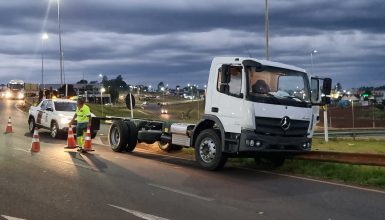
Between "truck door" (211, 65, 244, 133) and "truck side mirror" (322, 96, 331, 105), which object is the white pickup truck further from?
"truck side mirror" (322, 96, 331, 105)

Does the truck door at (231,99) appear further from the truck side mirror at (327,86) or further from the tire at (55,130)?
the tire at (55,130)

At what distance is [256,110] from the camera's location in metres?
11.9

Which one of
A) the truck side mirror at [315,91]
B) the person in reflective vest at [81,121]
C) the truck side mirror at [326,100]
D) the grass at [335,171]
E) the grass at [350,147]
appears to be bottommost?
the grass at [350,147]

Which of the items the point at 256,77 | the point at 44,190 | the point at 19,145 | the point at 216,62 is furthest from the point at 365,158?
the point at 19,145

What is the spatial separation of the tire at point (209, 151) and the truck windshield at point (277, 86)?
1580mm

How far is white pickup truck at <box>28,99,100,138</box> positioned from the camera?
22.4 meters

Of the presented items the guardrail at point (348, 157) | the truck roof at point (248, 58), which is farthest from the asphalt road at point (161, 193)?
the truck roof at point (248, 58)

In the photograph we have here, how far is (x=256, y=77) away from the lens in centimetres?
1216

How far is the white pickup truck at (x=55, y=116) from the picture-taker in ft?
73.4

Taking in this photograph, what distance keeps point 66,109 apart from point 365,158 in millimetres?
15231

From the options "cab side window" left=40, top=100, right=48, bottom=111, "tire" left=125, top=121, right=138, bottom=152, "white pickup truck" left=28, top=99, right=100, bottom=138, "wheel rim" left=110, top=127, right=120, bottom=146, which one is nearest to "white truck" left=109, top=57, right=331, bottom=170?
"tire" left=125, top=121, right=138, bottom=152

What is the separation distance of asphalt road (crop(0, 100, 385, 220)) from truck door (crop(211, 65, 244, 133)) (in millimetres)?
1273

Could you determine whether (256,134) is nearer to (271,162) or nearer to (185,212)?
(271,162)

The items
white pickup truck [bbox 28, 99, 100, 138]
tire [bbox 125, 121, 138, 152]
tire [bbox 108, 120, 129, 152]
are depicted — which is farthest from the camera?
white pickup truck [bbox 28, 99, 100, 138]
